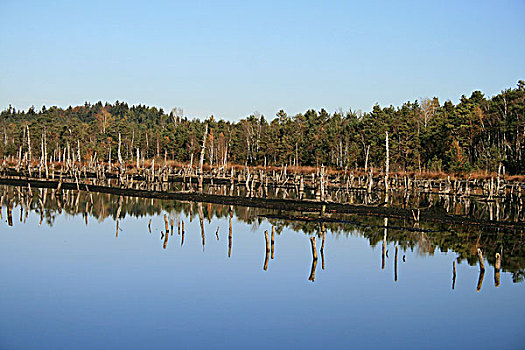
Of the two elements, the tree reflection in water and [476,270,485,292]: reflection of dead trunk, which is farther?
the tree reflection in water

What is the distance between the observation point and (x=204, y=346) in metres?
13.4

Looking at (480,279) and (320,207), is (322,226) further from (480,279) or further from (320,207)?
(480,279)

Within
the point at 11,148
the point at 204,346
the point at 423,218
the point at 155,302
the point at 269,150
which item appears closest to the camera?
the point at 204,346

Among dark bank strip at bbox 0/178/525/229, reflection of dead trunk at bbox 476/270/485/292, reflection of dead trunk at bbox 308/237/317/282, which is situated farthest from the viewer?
dark bank strip at bbox 0/178/525/229

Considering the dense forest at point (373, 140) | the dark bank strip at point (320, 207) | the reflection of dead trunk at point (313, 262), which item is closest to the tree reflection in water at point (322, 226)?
the reflection of dead trunk at point (313, 262)

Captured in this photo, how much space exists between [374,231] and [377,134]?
46.6 m

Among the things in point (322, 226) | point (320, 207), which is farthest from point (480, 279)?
point (320, 207)

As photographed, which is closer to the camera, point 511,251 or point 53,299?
point 53,299

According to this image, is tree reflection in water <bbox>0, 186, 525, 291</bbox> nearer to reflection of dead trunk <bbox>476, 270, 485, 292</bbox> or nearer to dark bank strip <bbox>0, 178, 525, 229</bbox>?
reflection of dead trunk <bbox>476, 270, 485, 292</bbox>

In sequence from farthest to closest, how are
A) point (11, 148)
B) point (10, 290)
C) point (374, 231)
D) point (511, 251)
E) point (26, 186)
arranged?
point (11, 148), point (26, 186), point (374, 231), point (511, 251), point (10, 290)

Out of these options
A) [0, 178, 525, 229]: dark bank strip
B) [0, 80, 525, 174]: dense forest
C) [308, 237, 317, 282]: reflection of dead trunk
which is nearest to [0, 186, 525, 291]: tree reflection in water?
[308, 237, 317, 282]: reflection of dead trunk

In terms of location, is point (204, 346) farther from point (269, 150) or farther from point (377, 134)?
point (269, 150)

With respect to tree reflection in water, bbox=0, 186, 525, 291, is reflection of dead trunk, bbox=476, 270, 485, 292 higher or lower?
lower

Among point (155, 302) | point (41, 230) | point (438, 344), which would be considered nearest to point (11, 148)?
point (41, 230)
